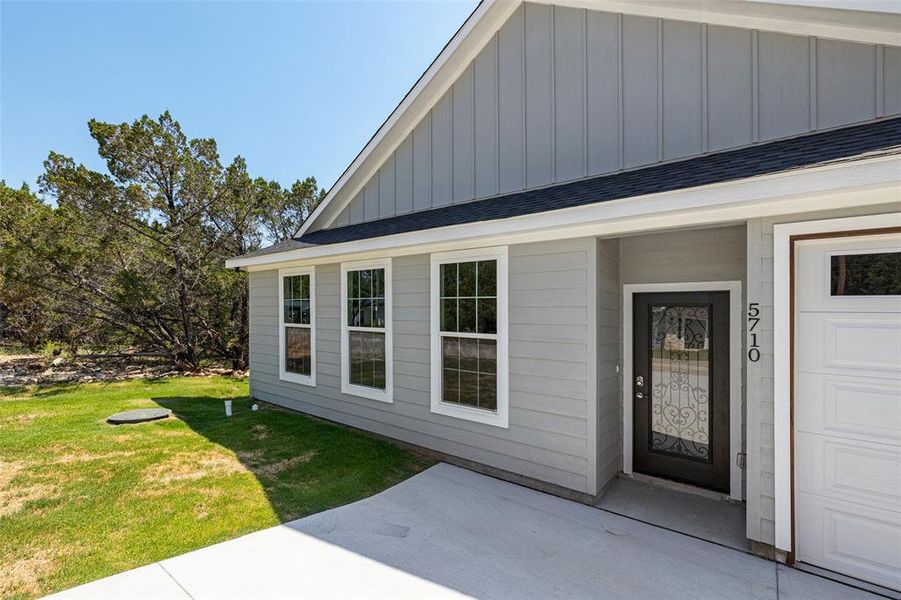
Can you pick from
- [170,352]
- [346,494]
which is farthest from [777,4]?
[170,352]

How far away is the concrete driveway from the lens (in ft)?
9.20

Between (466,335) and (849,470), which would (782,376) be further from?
(466,335)

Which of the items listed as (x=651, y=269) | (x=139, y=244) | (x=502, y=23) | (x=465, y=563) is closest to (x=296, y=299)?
(x=502, y=23)

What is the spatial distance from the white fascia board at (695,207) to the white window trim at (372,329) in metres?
0.71

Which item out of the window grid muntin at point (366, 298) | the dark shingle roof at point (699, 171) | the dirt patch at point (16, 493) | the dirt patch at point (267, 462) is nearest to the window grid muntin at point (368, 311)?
the window grid muntin at point (366, 298)

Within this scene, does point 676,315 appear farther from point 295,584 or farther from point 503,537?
point 295,584

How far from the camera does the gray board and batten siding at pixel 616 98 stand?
3952 millimetres

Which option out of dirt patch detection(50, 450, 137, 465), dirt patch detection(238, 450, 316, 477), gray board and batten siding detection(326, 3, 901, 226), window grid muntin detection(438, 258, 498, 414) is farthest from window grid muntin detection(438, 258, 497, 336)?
dirt patch detection(50, 450, 137, 465)

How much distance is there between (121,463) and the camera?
506 cm

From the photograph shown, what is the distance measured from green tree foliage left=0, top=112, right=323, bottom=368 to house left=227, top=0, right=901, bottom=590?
622 centimetres

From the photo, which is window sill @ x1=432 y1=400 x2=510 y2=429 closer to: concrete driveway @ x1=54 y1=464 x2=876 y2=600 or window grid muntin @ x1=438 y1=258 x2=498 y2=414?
window grid muntin @ x1=438 y1=258 x2=498 y2=414

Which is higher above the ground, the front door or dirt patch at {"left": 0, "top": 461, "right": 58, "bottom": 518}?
the front door

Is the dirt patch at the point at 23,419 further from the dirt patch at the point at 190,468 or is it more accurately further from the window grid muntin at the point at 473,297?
the window grid muntin at the point at 473,297

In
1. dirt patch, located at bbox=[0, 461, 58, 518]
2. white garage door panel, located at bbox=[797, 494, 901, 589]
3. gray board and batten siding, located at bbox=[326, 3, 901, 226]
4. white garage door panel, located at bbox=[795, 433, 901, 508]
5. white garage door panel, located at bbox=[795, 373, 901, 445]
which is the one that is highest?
gray board and batten siding, located at bbox=[326, 3, 901, 226]
